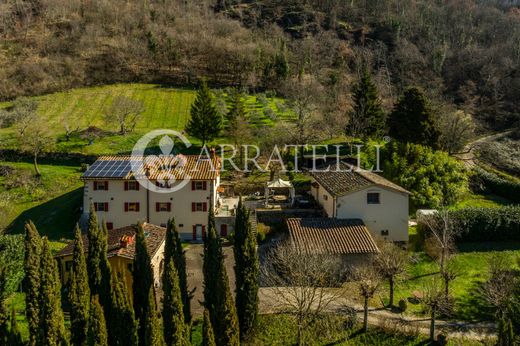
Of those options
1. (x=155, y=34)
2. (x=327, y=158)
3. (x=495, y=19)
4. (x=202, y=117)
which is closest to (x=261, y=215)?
(x=327, y=158)

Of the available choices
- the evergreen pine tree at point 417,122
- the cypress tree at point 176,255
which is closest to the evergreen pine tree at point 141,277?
the cypress tree at point 176,255

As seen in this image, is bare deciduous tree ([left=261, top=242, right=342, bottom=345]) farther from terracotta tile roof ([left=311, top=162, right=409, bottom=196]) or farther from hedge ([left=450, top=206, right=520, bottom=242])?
hedge ([left=450, top=206, right=520, bottom=242])

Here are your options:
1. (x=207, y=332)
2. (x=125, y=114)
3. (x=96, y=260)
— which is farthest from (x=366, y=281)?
(x=125, y=114)

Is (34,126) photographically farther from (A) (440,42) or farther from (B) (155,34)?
(A) (440,42)

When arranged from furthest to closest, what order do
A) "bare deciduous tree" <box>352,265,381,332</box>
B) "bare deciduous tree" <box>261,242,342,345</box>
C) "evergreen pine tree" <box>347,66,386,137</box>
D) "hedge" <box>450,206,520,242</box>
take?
1. "evergreen pine tree" <box>347,66,386,137</box>
2. "hedge" <box>450,206,520,242</box>
3. "bare deciduous tree" <box>352,265,381,332</box>
4. "bare deciduous tree" <box>261,242,342,345</box>

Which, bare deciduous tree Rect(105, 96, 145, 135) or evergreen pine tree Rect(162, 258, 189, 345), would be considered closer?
evergreen pine tree Rect(162, 258, 189, 345)

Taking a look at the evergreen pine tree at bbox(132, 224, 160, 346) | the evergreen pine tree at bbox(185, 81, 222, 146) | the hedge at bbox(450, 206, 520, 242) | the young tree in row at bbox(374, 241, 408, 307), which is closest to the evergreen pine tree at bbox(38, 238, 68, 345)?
the evergreen pine tree at bbox(132, 224, 160, 346)

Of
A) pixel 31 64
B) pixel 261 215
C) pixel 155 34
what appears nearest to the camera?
pixel 261 215
